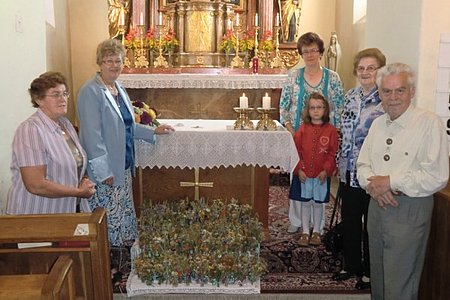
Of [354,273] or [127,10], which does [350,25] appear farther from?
[354,273]

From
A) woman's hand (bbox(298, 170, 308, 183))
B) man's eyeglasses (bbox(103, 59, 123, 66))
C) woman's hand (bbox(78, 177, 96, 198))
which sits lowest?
woman's hand (bbox(298, 170, 308, 183))

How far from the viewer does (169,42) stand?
745 cm

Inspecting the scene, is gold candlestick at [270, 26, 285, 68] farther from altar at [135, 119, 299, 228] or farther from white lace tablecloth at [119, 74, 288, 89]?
altar at [135, 119, 299, 228]

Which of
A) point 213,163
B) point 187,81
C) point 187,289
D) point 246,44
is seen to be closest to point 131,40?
point 187,81

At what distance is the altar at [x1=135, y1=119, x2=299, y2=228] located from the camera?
3979 millimetres

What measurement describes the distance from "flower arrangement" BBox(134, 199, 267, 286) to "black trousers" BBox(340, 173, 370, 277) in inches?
23.2

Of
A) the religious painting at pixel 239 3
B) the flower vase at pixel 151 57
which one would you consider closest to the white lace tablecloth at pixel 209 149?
the flower vase at pixel 151 57

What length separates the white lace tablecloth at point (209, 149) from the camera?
3.98m

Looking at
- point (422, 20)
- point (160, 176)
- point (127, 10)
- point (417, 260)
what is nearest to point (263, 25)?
point (127, 10)

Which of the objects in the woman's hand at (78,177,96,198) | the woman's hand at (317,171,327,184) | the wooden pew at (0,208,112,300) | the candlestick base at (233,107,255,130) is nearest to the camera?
the wooden pew at (0,208,112,300)

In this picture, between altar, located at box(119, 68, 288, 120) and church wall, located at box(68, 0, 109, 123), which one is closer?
altar, located at box(119, 68, 288, 120)

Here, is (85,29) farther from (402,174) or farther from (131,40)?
(402,174)

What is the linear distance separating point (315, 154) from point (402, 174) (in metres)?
1.35

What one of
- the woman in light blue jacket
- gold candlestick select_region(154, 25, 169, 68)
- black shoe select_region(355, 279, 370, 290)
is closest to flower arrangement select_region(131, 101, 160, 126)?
the woman in light blue jacket
